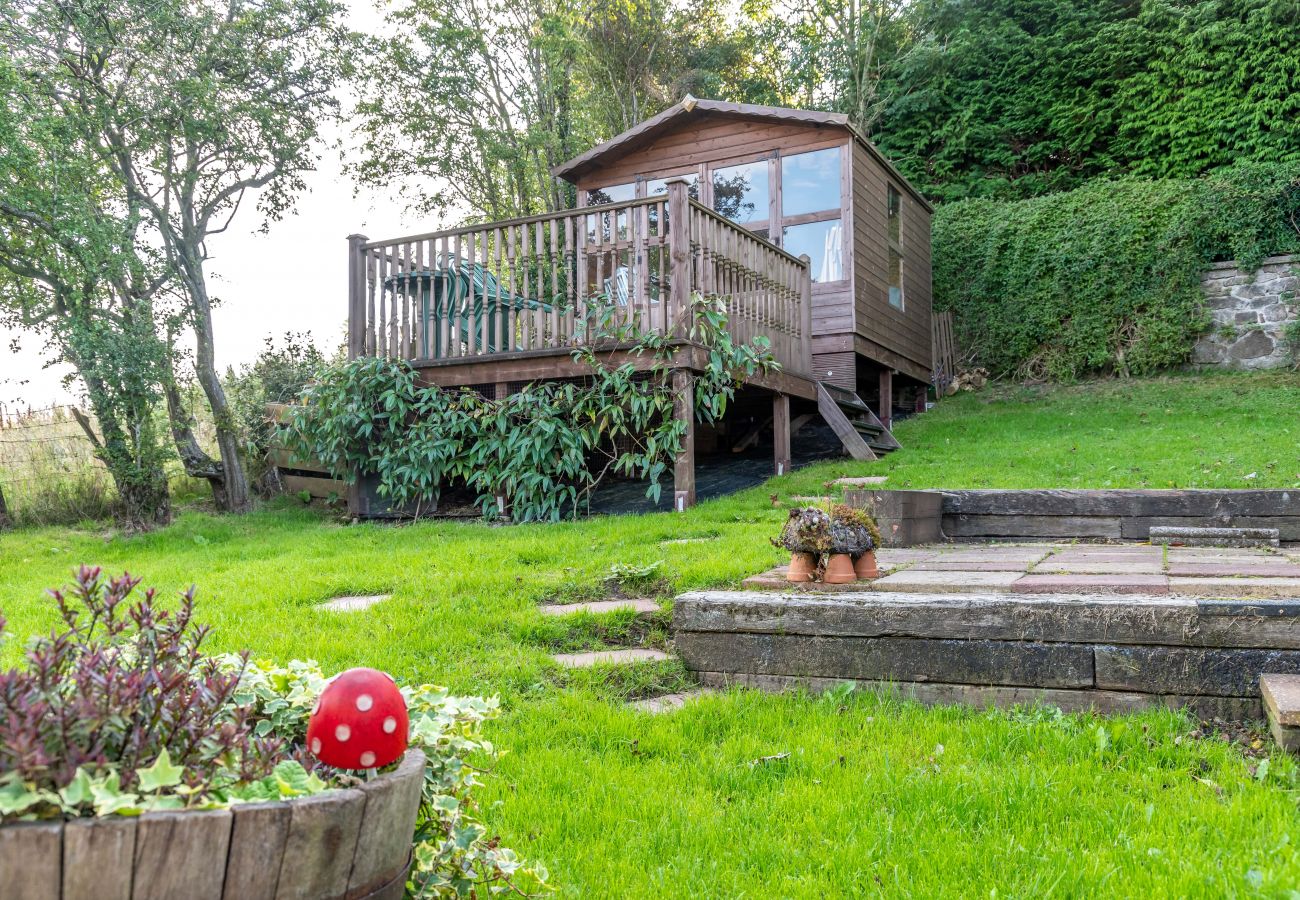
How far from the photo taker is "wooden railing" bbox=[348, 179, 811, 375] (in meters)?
6.70

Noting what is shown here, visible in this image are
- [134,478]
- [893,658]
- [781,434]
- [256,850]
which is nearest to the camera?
[256,850]

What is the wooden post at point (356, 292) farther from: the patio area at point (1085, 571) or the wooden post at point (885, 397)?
the wooden post at point (885, 397)

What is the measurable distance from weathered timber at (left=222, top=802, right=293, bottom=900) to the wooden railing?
5727 millimetres

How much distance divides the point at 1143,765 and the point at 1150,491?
9.69 feet

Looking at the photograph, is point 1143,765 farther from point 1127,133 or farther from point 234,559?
point 1127,133

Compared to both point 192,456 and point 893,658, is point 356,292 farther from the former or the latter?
point 893,658

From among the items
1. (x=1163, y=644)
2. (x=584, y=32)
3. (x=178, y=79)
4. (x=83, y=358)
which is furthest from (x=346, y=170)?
(x=1163, y=644)

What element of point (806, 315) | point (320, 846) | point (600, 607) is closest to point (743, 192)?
point (806, 315)

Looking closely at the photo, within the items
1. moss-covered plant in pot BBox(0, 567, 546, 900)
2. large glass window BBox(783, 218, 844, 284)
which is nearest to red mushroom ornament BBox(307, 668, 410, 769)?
moss-covered plant in pot BBox(0, 567, 546, 900)

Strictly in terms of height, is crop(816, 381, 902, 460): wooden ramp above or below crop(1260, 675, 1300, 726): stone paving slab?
above

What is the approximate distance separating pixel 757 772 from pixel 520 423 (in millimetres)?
5192

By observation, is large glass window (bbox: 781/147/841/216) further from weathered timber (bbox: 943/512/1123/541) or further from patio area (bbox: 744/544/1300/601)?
patio area (bbox: 744/544/1300/601)

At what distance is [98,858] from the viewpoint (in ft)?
2.86

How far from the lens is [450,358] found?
737 centimetres
